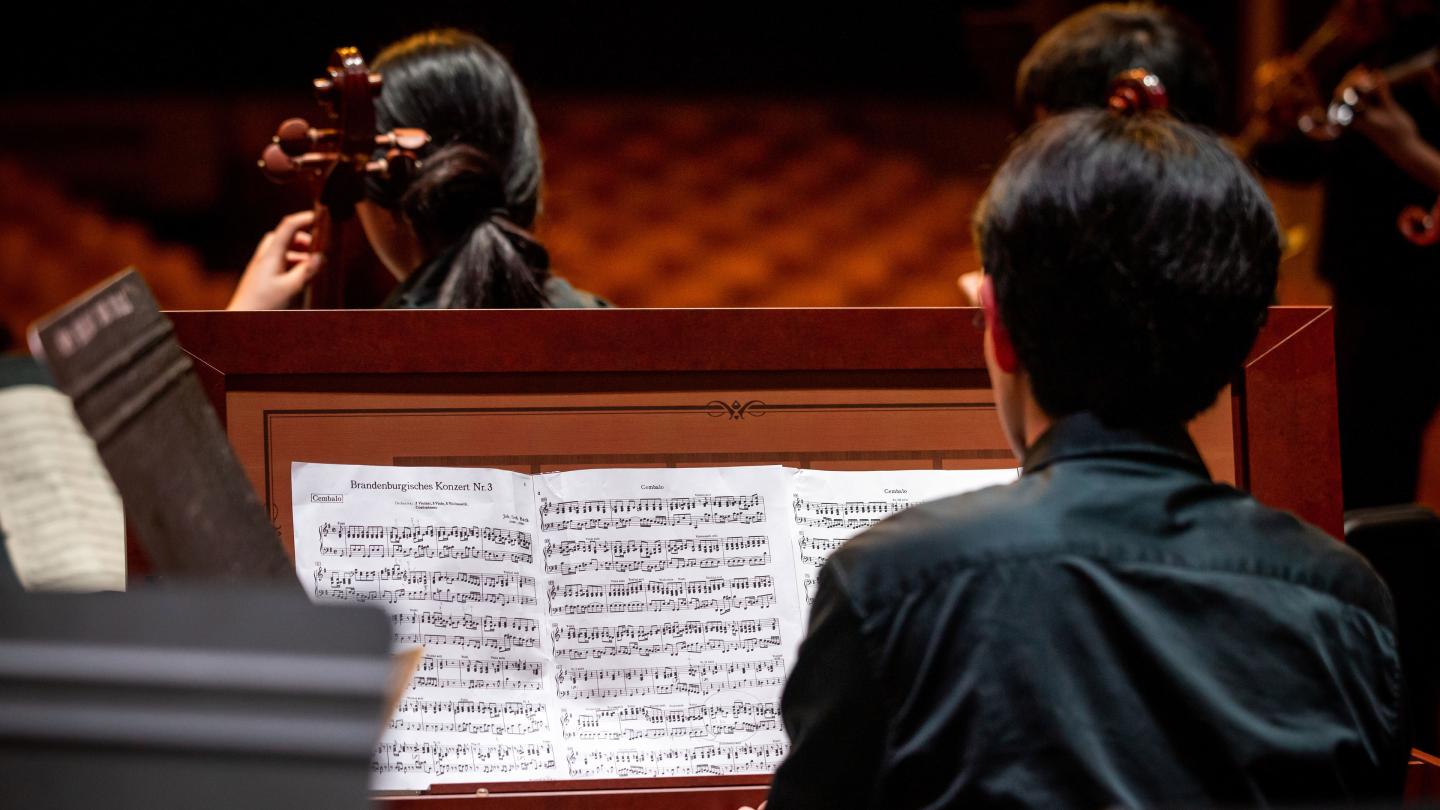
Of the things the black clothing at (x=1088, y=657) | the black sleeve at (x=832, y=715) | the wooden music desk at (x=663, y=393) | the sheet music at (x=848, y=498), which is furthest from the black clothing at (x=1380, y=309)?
the black sleeve at (x=832, y=715)

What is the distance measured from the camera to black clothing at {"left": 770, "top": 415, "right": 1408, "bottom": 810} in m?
0.66

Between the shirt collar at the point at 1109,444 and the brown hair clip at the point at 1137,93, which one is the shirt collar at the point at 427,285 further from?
the shirt collar at the point at 1109,444

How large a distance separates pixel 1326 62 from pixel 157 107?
8.57ft

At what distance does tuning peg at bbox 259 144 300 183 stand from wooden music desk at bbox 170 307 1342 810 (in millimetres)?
420

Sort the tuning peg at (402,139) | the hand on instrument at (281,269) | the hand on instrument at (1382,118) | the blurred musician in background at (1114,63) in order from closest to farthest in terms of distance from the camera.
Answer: the tuning peg at (402,139)
the hand on instrument at (281,269)
the blurred musician in background at (1114,63)
the hand on instrument at (1382,118)

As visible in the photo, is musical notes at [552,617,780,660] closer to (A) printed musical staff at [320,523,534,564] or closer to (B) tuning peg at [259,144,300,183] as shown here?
(A) printed musical staff at [320,523,534,564]

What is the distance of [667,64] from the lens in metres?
3.09

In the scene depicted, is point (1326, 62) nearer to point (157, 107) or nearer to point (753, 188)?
point (753, 188)

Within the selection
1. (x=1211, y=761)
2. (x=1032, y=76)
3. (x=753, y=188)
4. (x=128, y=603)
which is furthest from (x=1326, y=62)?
(x=128, y=603)

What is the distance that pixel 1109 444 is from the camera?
2.34ft

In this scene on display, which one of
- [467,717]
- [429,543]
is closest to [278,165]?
[429,543]

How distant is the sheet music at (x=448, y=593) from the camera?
0.93m

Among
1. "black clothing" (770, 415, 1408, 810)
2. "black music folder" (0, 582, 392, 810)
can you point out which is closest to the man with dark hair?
"black clothing" (770, 415, 1408, 810)

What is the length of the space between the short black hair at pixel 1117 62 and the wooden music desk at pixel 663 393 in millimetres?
704
